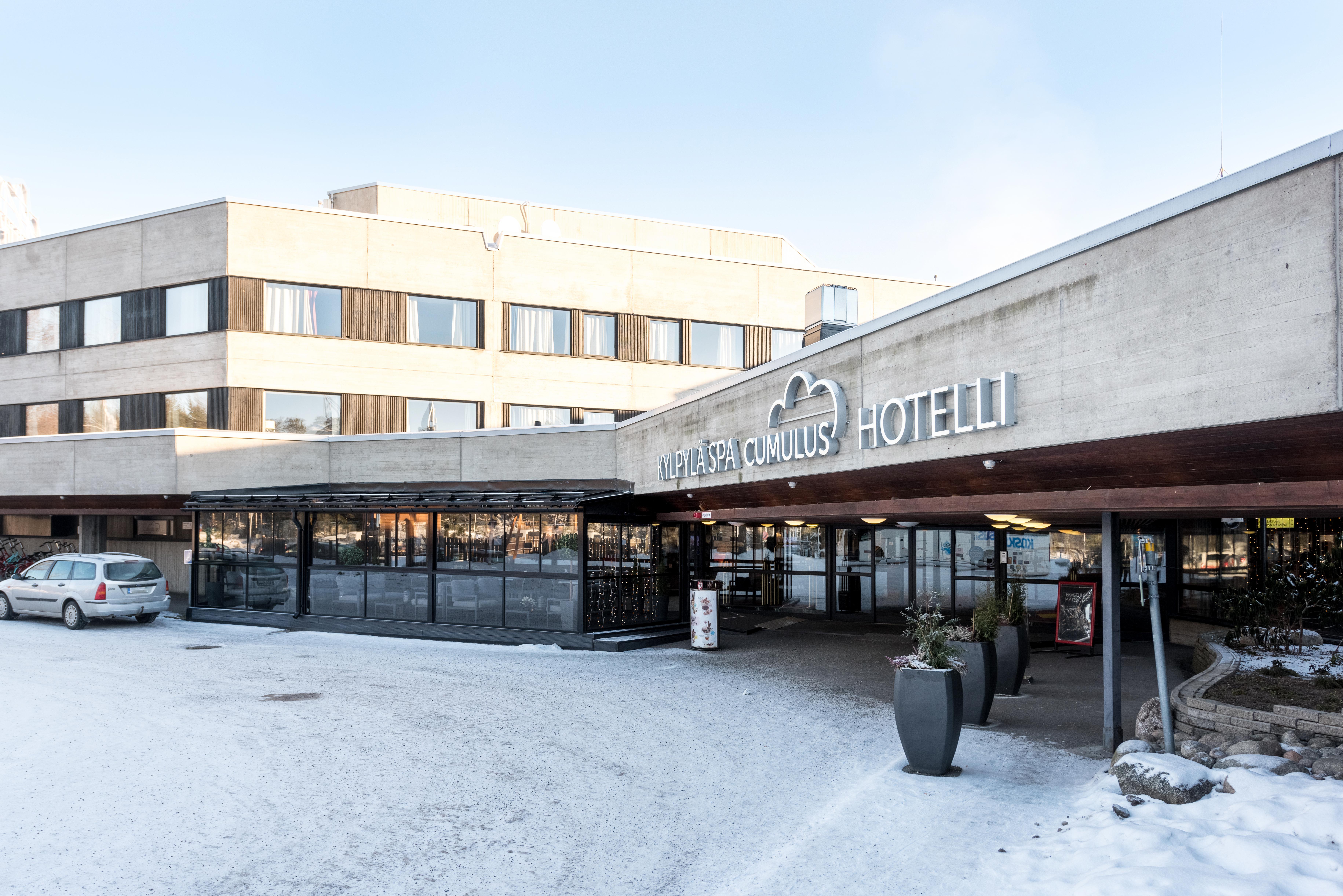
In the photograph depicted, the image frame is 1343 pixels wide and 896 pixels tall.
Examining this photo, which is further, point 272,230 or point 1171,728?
point 272,230

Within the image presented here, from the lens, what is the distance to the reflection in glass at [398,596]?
20.3m

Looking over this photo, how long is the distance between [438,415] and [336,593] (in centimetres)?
739

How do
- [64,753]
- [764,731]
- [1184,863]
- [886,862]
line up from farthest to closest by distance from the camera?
[764,731], [64,753], [886,862], [1184,863]

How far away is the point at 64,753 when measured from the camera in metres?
9.70

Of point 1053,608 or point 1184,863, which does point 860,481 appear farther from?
point 1053,608

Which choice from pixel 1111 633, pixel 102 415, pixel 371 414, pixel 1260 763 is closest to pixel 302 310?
pixel 371 414

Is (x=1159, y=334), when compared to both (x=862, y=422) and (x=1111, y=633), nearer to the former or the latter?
(x=862, y=422)

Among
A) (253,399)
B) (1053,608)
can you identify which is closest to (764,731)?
(1053,608)

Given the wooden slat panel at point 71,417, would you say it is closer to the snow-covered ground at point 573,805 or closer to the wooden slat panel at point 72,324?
the wooden slat panel at point 72,324

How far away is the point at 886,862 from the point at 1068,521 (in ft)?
48.9

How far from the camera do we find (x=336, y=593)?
70.5 feet

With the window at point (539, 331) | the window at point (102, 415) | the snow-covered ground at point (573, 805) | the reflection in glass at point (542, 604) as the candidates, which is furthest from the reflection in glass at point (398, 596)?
the window at point (102, 415)

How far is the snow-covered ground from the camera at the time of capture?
625cm

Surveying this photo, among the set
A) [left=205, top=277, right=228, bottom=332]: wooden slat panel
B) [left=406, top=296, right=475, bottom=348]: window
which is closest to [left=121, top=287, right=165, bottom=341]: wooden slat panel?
[left=205, top=277, right=228, bottom=332]: wooden slat panel
